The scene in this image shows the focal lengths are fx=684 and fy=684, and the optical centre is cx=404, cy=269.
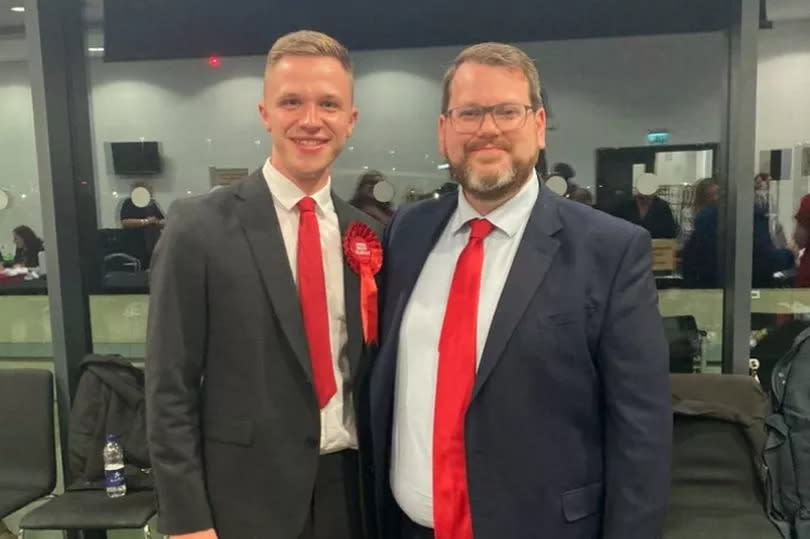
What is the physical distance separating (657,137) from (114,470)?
263cm

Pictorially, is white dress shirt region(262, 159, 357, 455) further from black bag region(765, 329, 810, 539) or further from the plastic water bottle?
black bag region(765, 329, 810, 539)

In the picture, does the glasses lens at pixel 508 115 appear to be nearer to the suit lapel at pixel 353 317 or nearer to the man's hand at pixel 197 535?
the suit lapel at pixel 353 317

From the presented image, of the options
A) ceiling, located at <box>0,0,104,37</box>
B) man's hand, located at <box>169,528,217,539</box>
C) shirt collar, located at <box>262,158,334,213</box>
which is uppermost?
ceiling, located at <box>0,0,104,37</box>

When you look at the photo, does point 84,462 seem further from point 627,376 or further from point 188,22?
point 627,376

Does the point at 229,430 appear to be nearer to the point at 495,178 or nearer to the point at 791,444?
the point at 495,178

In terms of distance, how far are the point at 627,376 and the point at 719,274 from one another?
5.45ft

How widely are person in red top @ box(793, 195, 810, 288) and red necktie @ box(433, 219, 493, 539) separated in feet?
6.80

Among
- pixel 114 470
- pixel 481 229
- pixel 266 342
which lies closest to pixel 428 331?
pixel 481 229

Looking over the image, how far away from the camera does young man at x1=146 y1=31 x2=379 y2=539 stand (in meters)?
1.57

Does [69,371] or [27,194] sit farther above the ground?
[27,194]

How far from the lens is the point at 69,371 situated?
10.1 feet

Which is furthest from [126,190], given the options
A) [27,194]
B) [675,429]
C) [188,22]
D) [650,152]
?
[675,429]

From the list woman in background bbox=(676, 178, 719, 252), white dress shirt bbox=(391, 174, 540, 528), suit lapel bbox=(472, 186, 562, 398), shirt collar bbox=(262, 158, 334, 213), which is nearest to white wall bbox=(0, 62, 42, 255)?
shirt collar bbox=(262, 158, 334, 213)

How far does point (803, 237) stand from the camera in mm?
2980
